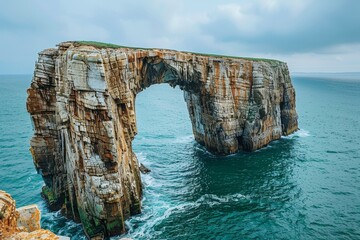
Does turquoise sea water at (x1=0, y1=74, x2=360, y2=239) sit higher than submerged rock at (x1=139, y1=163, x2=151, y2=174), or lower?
lower

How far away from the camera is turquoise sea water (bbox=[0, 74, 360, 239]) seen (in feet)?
100

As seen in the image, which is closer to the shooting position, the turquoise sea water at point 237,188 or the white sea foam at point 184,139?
the turquoise sea water at point 237,188

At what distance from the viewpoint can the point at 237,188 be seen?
40500 millimetres

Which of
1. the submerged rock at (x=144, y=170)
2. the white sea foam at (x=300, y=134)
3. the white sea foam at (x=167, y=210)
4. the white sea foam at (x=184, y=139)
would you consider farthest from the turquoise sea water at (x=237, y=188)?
the submerged rock at (x=144, y=170)

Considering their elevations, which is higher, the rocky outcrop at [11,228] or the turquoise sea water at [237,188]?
the rocky outcrop at [11,228]

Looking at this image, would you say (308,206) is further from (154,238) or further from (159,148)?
(159,148)

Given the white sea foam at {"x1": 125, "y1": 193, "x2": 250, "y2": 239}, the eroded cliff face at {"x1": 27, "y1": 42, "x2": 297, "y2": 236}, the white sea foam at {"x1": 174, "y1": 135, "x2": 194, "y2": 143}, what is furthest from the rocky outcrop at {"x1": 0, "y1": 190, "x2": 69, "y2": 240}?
the white sea foam at {"x1": 174, "y1": 135, "x2": 194, "y2": 143}

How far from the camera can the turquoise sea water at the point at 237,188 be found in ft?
100

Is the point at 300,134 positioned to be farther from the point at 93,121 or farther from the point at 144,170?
the point at 93,121

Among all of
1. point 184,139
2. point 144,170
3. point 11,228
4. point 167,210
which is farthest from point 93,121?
point 184,139

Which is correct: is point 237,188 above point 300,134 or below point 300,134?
below

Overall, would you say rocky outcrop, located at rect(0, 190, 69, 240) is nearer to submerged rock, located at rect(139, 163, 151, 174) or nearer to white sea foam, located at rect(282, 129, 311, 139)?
submerged rock, located at rect(139, 163, 151, 174)

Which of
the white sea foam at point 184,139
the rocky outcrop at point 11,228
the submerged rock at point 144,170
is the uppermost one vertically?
the rocky outcrop at point 11,228

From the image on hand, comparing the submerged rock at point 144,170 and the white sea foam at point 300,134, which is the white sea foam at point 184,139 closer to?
the submerged rock at point 144,170
